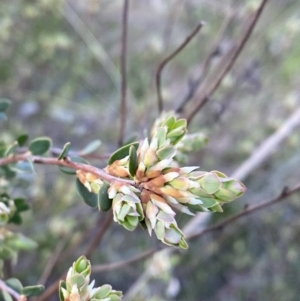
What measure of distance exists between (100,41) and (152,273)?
70cm

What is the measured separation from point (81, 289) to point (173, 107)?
78 cm

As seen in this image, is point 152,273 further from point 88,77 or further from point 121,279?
point 88,77

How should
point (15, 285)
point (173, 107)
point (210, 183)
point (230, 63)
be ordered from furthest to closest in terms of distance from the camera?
point (173, 107) → point (230, 63) → point (15, 285) → point (210, 183)

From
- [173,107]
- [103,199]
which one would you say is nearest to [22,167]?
[103,199]

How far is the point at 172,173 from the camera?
0.28 m

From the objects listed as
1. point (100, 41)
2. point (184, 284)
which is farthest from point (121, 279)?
point (100, 41)

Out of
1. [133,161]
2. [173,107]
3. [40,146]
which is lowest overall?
[173,107]

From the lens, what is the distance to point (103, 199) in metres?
0.32

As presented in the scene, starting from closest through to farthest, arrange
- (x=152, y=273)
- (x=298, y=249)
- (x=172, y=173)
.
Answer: (x=172, y=173)
(x=152, y=273)
(x=298, y=249)

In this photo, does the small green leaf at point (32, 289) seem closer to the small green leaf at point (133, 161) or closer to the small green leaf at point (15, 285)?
the small green leaf at point (15, 285)

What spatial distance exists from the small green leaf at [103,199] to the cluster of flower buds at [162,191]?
0.01 meters

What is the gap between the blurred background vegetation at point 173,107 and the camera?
110cm

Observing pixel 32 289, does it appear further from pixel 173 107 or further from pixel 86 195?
pixel 173 107

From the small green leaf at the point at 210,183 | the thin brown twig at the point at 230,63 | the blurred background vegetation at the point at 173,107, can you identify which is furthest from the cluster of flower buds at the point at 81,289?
the blurred background vegetation at the point at 173,107
